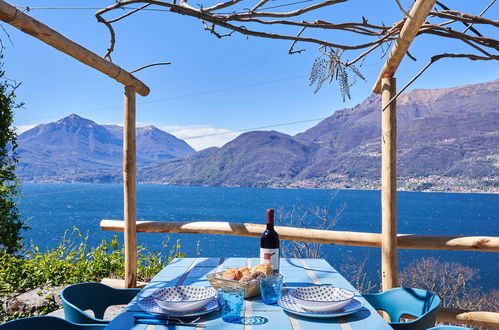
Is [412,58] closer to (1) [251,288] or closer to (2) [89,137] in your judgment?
(1) [251,288]

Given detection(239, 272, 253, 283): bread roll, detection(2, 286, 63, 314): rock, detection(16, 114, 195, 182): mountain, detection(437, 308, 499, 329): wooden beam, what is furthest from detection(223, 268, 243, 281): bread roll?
detection(16, 114, 195, 182): mountain

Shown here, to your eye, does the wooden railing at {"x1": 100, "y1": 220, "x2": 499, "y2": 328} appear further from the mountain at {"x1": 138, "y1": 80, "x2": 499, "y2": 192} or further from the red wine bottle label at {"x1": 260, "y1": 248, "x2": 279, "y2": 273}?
the mountain at {"x1": 138, "y1": 80, "x2": 499, "y2": 192}

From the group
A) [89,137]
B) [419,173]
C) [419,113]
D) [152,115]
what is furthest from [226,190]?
[89,137]

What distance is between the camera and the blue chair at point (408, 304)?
1600 mm

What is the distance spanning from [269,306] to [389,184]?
1.42 meters

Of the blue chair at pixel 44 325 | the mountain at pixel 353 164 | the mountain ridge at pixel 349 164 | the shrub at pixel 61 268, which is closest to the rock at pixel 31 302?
the shrub at pixel 61 268

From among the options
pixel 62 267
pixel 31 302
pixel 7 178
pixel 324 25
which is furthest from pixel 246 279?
pixel 7 178

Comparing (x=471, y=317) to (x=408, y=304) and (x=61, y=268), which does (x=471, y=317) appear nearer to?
(x=408, y=304)

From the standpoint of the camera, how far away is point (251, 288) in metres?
1.39

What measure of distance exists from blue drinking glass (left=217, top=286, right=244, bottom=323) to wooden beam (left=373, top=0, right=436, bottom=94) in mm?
1314

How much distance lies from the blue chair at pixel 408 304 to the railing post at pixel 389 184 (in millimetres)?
640

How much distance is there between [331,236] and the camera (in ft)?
9.18

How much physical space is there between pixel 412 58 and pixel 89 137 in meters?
122

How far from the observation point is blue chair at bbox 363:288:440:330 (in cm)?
160
